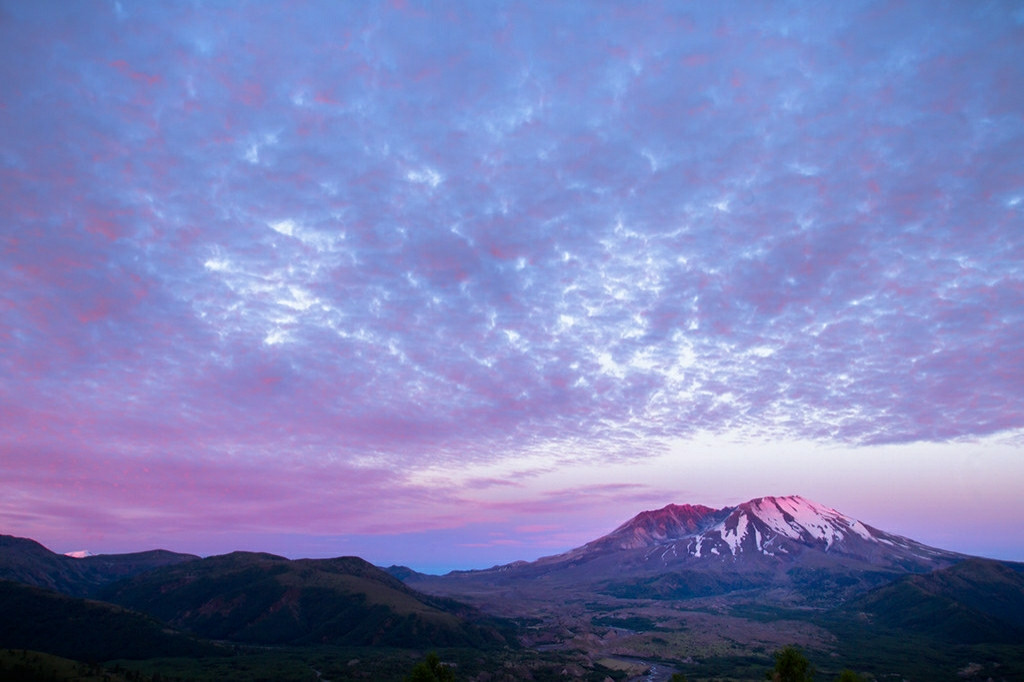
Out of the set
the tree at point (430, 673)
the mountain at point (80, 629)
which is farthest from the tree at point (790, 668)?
the mountain at point (80, 629)

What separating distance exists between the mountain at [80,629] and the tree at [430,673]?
110 m

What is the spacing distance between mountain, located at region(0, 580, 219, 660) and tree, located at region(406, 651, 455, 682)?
360 ft

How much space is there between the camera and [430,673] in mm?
99000

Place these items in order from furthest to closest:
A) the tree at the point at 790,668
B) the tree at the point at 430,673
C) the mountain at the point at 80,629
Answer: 1. the mountain at the point at 80,629
2. the tree at the point at 430,673
3. the tree at the point at 790,668

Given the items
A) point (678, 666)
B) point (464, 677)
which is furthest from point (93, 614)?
point (678, 666)

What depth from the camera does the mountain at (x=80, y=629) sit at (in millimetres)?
163875

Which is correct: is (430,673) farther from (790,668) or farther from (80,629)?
(80,629)

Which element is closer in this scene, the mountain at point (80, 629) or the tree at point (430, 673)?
Result: the tree at point (430, 673)

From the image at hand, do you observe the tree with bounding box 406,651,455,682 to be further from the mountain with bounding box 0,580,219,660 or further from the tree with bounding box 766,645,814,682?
the mountain with bounding box 0,580,219,660

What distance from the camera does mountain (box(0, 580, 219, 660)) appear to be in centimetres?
16388

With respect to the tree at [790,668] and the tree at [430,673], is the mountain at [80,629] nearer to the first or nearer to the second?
the tree at [430,673]

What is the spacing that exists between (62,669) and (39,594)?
109m

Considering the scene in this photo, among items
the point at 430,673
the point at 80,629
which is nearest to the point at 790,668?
the point at 430,673

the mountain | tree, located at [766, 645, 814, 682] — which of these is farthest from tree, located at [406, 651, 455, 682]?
the mountain
